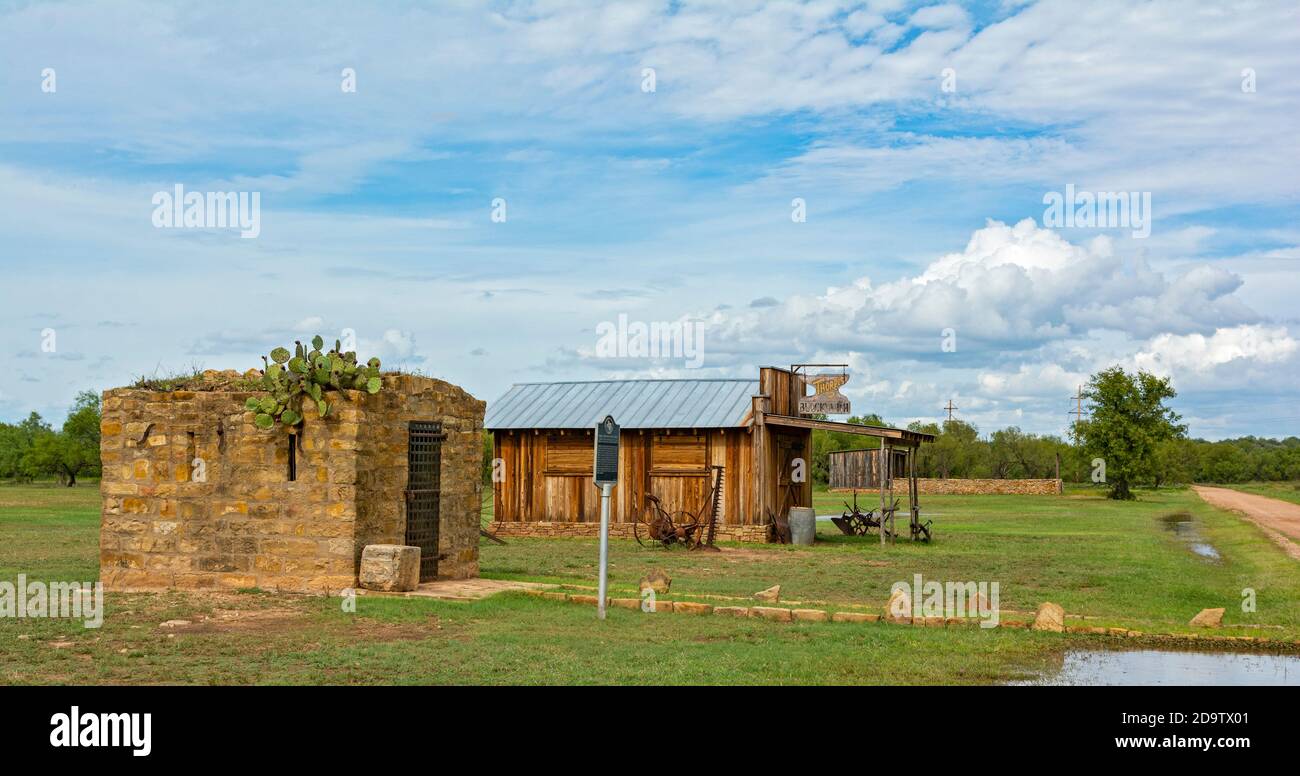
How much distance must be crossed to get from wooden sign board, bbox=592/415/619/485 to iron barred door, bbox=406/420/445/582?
12.6ft

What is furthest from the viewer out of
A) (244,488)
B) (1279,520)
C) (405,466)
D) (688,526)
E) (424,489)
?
(1279,520)

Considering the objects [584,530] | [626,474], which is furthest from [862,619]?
[584,530]

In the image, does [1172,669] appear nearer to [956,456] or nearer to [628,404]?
[628,404]

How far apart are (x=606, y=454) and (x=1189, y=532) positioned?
2996 cm

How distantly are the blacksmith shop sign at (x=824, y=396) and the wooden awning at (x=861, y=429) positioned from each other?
9.25 ft

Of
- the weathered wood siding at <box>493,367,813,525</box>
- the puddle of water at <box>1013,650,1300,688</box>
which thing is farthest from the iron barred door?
the weathered wood siding at <box>493,367,813,525</box>

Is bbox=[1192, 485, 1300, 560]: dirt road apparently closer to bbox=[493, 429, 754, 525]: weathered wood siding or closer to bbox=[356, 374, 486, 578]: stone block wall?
bbox=[493, 429, 754, 525]: weathered wood siding

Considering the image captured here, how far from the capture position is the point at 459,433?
17.5 metres

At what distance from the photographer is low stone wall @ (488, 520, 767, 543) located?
100ft

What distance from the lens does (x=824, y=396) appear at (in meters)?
33.7

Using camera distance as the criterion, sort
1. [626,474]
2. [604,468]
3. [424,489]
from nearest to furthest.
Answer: [604,468]
[424,489]
[626,474]

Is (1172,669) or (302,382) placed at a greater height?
(302,382)

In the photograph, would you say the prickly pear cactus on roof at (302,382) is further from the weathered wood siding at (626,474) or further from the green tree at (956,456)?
the green tree at (956,456)

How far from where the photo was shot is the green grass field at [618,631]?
9867 millimetres
